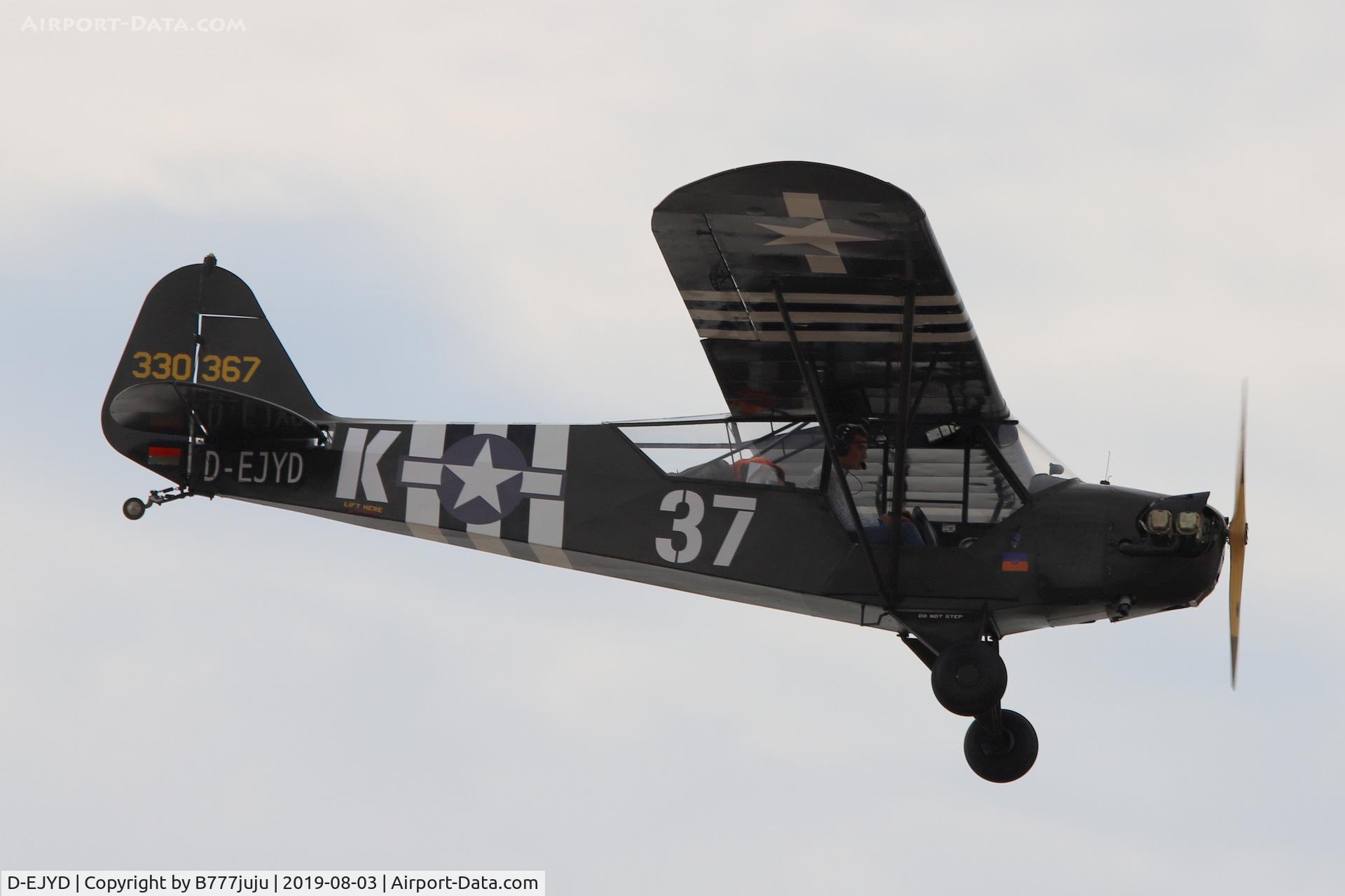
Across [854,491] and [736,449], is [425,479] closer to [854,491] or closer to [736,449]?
[736,449]

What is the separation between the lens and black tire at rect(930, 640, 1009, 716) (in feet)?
33.2

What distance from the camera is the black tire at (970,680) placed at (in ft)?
33.2

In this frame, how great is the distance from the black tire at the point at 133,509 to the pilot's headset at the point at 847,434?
447 cm

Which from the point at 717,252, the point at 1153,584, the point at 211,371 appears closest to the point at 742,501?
the point at 717,252

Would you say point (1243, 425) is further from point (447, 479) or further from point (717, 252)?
point (447, 479)

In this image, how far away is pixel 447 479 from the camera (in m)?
11.5

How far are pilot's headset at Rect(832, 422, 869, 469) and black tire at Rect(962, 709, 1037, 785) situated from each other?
179cm

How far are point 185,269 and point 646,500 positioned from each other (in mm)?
3856

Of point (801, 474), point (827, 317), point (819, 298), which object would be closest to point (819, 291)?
point (819, 298)

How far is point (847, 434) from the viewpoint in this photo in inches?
430

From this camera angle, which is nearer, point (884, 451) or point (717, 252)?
point (717, 252)

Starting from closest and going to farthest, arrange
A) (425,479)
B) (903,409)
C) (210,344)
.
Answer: (903,409) < (425,479) < (210,344)

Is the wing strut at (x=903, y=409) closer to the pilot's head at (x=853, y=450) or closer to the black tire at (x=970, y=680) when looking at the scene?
the pilot's head at (x=853, y=450)

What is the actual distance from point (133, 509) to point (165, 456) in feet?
1.38
